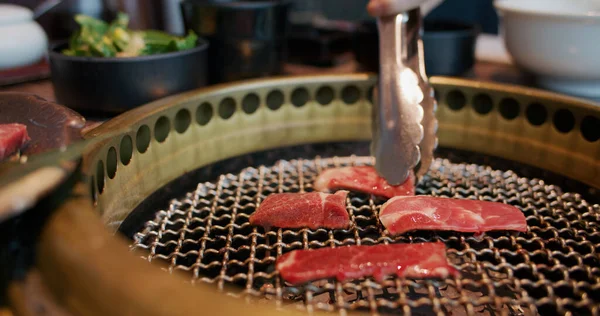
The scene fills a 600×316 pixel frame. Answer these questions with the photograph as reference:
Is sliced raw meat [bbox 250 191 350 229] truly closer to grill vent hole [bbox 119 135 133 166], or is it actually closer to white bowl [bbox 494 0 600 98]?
grill vent hole [bbox 119 135 133 166]

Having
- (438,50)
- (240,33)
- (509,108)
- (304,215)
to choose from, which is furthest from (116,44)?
(509,108)

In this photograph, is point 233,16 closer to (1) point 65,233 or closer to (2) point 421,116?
(2) point 421,116

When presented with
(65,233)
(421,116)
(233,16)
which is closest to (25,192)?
(65,233)

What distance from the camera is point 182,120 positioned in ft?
4.48

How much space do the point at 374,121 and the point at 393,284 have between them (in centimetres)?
49

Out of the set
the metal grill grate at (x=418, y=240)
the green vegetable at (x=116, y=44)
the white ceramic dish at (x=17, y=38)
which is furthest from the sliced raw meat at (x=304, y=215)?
the white ceramic dish at (x=17, y=38)

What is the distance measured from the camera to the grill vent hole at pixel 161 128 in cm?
127

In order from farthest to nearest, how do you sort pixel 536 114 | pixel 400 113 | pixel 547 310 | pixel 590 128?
1. pixel 536 114
2. pixel 590 128
3. pixel 400 113
4. pixel 547 310

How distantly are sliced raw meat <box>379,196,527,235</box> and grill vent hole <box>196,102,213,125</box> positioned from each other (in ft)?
2.01

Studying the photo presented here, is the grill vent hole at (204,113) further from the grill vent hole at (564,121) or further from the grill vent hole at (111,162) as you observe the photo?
the grill vent hole at (564,121)

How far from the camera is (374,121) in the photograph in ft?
4.16

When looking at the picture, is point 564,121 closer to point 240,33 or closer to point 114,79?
point 240,33

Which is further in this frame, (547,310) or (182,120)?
(182,120)

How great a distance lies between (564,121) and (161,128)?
3.65 ft
